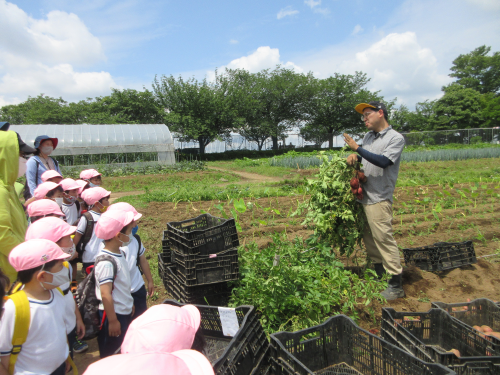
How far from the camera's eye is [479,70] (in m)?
48.5

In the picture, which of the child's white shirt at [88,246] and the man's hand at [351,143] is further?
the man's hand at [351,143]

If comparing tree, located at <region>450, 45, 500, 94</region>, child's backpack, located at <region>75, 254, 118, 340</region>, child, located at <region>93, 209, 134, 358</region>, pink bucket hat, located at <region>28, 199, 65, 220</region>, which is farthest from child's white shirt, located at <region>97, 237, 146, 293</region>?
tree, located at <region>450, 45, 500, 94</region>

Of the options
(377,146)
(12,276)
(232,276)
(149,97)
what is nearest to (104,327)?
(12,276)

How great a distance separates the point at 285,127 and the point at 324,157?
3978 cm

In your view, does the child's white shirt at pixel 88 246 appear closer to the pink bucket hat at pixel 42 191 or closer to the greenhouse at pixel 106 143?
the pink bucket hat at pixel 42 191

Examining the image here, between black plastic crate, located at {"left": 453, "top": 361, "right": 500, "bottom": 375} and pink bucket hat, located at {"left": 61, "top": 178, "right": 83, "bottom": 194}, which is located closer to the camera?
black plastic crate, located at {"left": 453, "top": 361, "right": 500, "bottom": 375}

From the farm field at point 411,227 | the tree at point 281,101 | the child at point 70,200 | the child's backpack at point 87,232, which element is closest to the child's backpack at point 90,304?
the farm field at point 411,227

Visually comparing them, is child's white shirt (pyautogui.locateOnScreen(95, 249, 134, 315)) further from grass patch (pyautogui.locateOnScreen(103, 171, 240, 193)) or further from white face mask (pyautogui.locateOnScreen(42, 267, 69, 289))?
grass patch (pyautogui.locateOnScreen(103, 171, 240, 193))

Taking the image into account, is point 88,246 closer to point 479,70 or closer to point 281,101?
point 281,101

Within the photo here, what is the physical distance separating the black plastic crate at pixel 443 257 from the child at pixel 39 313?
433cm

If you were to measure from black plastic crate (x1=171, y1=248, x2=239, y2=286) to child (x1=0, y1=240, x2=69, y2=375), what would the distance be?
1.13 meters

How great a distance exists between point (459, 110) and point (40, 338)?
156ft

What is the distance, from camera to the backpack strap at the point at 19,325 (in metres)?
1.84

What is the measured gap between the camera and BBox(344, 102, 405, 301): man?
143 inches
